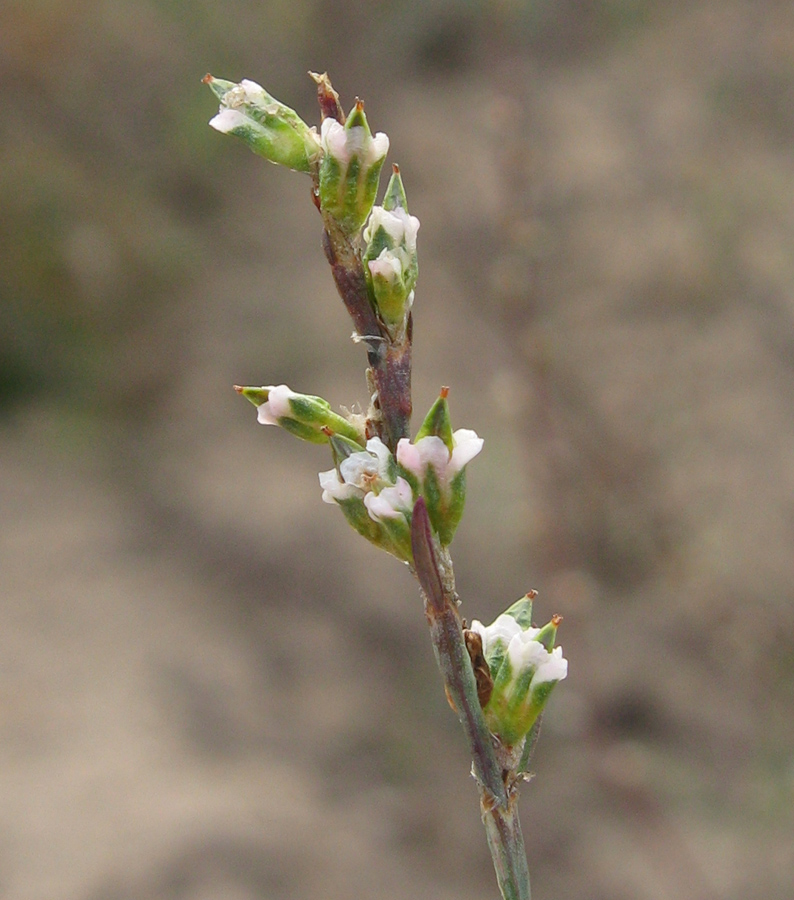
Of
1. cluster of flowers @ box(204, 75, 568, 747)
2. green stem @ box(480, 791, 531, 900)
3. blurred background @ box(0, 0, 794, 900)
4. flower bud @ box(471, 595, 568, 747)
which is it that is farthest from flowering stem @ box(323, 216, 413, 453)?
blurred background @ box(0, 0, 794, 900)

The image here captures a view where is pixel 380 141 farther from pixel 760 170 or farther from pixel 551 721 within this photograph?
pixel 760 170

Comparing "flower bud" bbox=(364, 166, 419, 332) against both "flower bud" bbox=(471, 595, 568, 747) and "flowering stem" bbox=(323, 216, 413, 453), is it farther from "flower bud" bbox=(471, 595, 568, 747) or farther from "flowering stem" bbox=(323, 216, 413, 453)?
"flower bud" bbox=(471, 595, 568, 747)

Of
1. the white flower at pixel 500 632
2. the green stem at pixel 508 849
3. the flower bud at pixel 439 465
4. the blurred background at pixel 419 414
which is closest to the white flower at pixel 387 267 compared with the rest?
the flower bud at pixel 439 465

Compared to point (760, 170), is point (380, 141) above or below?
below

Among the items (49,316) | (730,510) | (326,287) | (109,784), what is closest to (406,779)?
(109,784)

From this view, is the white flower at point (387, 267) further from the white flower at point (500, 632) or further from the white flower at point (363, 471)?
the white flower at point (500, 632)

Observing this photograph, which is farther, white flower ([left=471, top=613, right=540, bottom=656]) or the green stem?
white flower ([left=471, top=613, right=540, bottom=656])
